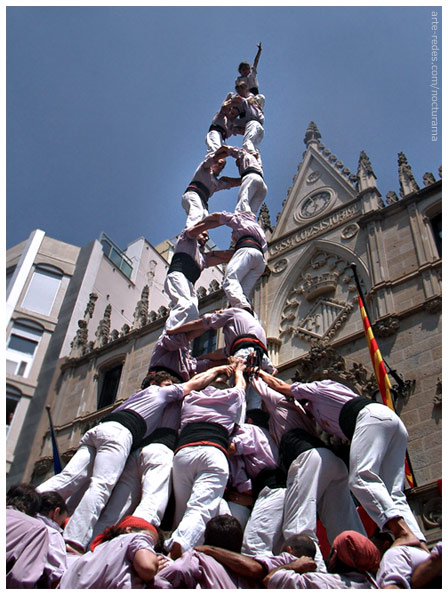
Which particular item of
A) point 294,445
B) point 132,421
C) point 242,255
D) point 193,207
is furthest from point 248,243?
point 294,445

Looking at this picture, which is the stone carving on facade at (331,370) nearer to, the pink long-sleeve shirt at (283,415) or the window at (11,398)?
the pink long-sleeve shirt at (283,415)

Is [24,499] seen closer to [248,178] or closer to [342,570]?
[342,570]

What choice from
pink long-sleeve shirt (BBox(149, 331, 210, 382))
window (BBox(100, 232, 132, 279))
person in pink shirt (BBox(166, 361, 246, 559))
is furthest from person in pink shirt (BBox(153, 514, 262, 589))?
window (BBox(100, 232, 132, 279))

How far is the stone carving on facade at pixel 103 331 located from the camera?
24.0 m

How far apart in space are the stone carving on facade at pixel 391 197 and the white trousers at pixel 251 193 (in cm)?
782

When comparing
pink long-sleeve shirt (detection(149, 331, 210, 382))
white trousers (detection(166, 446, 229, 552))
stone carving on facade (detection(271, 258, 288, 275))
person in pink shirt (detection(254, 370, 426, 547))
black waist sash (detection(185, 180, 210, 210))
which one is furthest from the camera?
stone carving on facade (detection(271, 258, 288, 275))

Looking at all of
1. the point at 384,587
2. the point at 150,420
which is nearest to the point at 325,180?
the point at 150,420

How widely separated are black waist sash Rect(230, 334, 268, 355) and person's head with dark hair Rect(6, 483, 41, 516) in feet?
12.7

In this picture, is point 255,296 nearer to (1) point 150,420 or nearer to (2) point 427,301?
(2) point 427,301

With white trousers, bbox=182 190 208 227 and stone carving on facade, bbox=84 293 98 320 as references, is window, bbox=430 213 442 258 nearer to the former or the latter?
white trousers, bbox=182 190 208 227

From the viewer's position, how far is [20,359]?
84.0 ft

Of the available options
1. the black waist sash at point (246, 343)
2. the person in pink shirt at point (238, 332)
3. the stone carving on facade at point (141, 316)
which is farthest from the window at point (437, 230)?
the stone carving on facade at point (141, 316)

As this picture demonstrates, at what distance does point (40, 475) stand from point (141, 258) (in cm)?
1516

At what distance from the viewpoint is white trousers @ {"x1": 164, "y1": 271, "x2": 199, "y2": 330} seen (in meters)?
8.73
